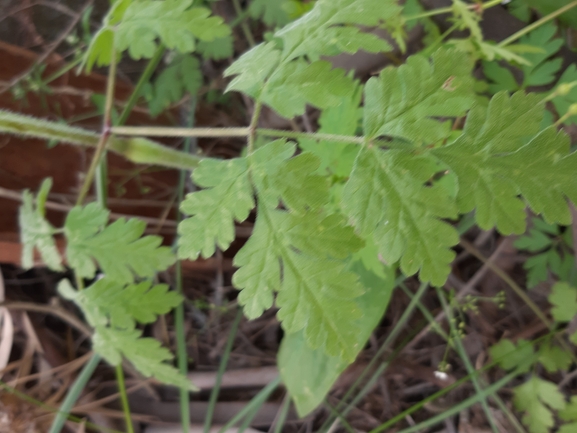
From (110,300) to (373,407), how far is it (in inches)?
36.8

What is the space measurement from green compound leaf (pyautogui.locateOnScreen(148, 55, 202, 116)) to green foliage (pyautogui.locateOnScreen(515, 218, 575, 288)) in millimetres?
1140

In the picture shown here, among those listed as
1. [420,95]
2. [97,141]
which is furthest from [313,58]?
[97,141]

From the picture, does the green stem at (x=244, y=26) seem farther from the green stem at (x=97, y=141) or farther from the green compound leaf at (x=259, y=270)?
the green compound leaf at (x=259, y=270)

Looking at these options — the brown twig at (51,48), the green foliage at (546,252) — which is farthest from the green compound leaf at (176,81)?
the green foliage at (546,252)

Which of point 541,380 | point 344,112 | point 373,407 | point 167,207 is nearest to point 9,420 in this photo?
point 167,207

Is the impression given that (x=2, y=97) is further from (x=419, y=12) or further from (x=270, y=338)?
(x=419, y=12)

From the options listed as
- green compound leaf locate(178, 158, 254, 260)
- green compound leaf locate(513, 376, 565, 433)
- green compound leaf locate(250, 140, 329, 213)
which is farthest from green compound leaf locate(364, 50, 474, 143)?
green compound leaf locate(513, 376, 565, 433)

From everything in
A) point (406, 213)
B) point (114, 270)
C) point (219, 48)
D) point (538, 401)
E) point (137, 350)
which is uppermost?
point (219, 48)

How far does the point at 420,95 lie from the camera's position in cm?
65

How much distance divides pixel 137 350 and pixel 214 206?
0.56 metres

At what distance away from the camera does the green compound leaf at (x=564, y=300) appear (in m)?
1.19

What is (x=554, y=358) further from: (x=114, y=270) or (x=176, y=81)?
(x=176, y=81)

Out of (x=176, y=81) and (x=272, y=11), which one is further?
(x=176, y=81)

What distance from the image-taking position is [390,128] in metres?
0.67
